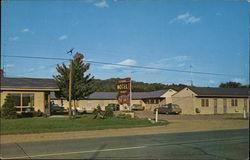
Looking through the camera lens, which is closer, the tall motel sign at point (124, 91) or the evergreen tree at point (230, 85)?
the tall motel sign at point (124, 91)

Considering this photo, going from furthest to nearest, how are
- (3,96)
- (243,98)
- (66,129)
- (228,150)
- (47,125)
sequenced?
(243,98), (3,96), (47,125), (66,129), (228,150)

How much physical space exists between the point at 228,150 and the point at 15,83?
22.2m

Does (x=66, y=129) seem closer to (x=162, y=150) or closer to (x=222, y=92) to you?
(x=162, y=150)

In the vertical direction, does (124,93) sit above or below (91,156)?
above

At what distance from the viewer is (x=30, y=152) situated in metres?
9.39

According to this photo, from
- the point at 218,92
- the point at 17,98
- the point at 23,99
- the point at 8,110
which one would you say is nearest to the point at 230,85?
the point at 218,92

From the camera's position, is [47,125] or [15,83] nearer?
[47,125]

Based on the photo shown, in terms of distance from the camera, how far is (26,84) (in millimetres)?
27031

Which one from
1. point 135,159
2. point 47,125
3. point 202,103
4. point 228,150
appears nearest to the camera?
point 135,159

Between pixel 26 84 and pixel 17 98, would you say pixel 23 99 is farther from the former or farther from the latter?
pixel 26 84

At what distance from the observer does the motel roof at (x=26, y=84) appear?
84.4 feet

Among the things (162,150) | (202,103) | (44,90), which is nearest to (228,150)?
(162,150)

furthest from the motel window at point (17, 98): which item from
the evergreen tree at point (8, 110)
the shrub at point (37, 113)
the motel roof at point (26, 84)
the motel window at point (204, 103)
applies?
the motel window at point (204, 103)

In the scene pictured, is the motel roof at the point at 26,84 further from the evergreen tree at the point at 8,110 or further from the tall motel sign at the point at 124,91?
the tall motel sign at the point at 124,91
